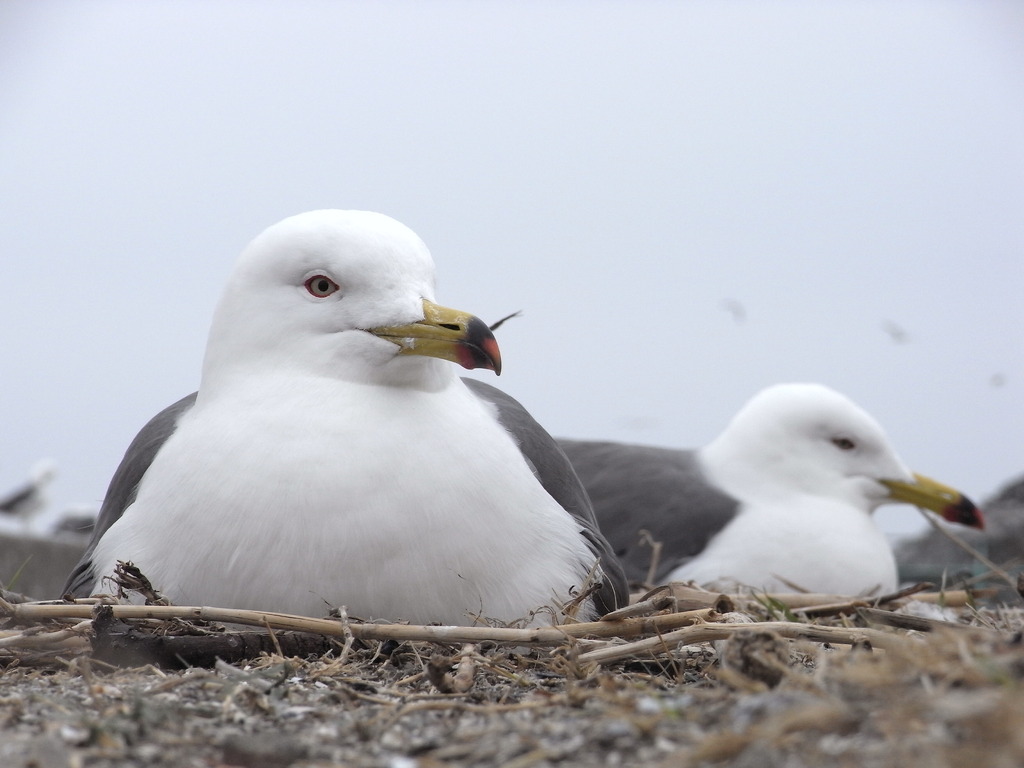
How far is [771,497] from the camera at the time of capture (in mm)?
6480

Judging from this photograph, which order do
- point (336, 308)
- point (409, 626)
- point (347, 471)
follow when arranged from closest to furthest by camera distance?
point (409, 626)
point (347, 471)
point (336, 308)

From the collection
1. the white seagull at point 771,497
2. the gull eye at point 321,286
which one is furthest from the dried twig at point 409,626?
the white seagull at point 771,497

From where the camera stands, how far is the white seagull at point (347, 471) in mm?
3281

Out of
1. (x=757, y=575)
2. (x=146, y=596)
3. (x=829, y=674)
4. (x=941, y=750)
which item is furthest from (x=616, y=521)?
(x=941, y=750)

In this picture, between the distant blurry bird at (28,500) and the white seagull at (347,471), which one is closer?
the white seagull at (347,471)

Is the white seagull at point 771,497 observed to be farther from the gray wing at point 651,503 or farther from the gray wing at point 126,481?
the gray wing at point 126,481

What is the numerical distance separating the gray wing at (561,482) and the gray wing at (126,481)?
1.00 m

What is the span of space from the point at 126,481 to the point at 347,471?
0.94 m

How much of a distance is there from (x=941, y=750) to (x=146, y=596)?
7.18ft

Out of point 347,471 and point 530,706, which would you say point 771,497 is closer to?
point 347,471

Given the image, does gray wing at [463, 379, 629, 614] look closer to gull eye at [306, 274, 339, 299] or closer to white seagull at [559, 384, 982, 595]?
gull eye at [306, 274, 339, 299]

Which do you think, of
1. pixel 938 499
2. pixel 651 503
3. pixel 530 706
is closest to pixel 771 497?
pixel 651 503

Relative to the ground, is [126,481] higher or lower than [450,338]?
lower

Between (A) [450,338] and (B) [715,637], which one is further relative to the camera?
(A) [450,338]
